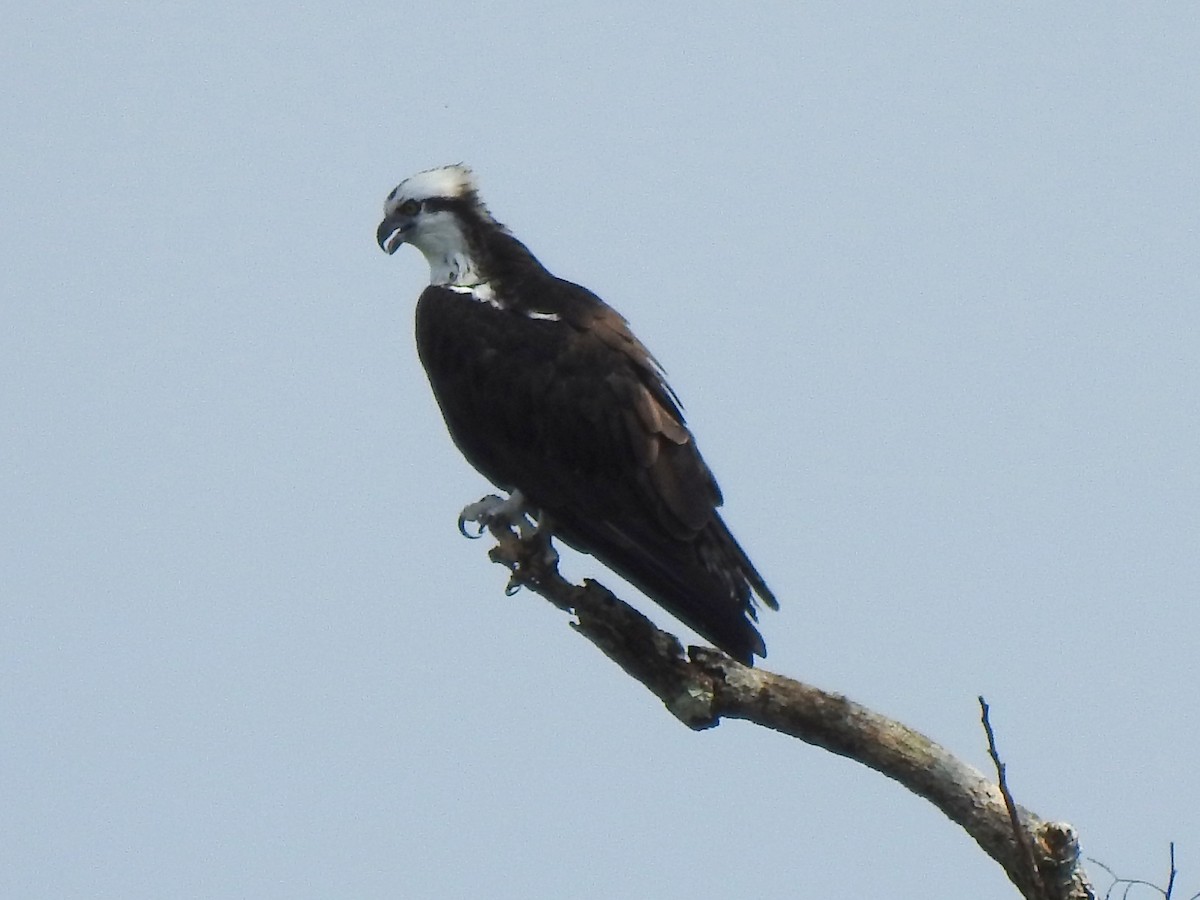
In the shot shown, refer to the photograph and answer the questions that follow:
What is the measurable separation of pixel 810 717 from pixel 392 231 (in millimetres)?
3895

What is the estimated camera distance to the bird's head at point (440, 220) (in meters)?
8.72

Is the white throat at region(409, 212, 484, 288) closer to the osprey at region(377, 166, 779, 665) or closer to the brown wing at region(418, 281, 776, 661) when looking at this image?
the osprey at region(377, 166, 779, 665)

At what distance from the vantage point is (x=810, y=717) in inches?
245

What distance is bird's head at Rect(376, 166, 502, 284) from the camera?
8.72 m

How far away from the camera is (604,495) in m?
7.45

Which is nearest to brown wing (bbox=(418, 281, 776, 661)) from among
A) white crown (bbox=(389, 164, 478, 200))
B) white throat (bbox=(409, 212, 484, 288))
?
white throat (bbox=(409, 212, 484, 288))

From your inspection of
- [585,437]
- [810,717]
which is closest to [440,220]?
[585,437]

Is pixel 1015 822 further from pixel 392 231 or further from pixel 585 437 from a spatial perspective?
pixel 392 231

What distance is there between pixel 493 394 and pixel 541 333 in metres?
0.35

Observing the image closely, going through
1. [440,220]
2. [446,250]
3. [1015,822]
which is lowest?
[1015,822]

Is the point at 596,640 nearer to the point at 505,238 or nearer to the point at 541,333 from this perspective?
the point at 541,333

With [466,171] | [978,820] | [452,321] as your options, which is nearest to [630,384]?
[452,321]

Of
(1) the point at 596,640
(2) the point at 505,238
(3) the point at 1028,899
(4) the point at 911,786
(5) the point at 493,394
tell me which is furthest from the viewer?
(2) the point at 505,238

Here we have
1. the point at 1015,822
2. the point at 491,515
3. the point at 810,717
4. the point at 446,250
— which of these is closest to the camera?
the point at 1015,822
